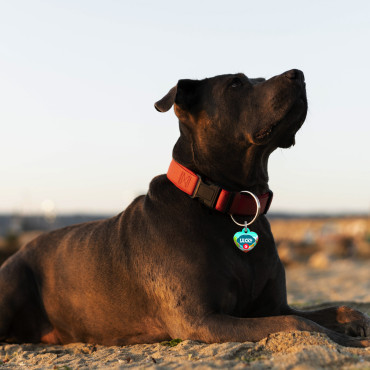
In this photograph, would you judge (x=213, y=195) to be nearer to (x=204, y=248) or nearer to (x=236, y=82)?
(x=204, y=248)

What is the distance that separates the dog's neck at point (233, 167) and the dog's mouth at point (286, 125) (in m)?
0.12

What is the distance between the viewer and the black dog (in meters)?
3.91

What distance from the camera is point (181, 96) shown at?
4.45m

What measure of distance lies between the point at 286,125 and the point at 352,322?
158 centimetres

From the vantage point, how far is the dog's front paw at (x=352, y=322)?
401 cm

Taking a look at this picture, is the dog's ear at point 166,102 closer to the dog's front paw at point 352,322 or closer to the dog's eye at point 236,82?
the dog's eye at point 236,82

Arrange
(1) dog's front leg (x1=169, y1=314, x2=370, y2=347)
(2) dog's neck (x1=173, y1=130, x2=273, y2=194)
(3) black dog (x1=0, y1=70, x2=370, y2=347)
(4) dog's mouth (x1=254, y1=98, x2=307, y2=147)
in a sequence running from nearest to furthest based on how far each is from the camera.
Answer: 1. (1) dog's front leg (x1=169, y1=314, x2=370, y2=347)
2. (3) black dog (x1=0, y1=70, x2=370, y2=347)
3. (4) dog's mouth (x1=254, y1=98, x2=307, y2=147)
4. (2) dog's neck (x1=173, y1=130, x2=273, y2=194)

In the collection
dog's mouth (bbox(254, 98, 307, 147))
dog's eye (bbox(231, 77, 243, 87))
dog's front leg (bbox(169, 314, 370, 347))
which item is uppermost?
dog's eye (bbox(231, 77, 243, 87))

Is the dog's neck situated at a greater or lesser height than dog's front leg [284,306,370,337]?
greater

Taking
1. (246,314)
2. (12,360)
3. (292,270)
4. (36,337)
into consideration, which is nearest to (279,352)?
(246,314)

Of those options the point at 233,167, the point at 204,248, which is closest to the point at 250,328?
the point at 204,248

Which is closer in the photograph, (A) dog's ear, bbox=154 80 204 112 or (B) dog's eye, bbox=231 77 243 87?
(A) dog's ear, bbox=154 80 204 112

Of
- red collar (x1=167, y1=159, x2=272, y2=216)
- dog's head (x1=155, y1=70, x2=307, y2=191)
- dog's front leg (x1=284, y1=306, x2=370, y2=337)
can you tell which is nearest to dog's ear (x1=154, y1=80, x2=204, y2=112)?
dog's head (x1=155, y1=70, x2=307, y2=191)

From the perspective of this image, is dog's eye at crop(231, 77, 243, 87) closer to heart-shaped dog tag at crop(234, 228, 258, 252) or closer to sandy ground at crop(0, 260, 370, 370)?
heart-shaped dog tag at crop(234, 228, 258, 252)
